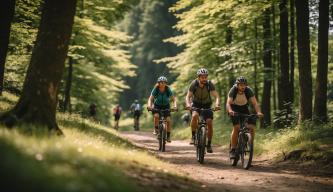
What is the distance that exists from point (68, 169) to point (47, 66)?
11.8 ft

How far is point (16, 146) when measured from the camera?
5078mm

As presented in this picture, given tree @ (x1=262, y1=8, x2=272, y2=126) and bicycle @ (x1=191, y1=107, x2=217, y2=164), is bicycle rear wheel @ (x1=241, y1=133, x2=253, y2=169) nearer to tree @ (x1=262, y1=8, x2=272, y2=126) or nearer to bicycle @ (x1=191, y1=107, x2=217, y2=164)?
bicycle @ (x1=191, y1=107, x2=217, y2=164)

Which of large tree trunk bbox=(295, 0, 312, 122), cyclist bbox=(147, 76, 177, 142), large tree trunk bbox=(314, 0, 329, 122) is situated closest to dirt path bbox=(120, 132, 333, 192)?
cyclist bbox=(147, 76, 177, 142)

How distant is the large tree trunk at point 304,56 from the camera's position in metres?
13.8

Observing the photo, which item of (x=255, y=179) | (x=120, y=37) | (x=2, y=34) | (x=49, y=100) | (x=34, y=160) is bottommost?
(x=255, y=179)

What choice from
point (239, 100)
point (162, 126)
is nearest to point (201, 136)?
point (239, 100)

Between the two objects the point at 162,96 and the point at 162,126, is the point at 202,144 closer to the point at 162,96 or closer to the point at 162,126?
the point at 162,126

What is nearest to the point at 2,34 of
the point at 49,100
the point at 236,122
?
the point at 49,100

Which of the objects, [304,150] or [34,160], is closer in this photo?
[34,160]

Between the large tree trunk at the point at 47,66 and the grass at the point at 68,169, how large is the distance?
2.27 feet

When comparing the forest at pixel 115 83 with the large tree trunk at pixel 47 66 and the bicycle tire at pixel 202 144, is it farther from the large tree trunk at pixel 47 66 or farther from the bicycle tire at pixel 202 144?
the bicycle tire at pixel 202 144

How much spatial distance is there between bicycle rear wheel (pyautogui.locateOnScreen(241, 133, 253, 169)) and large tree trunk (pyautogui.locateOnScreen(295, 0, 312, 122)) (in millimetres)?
4294

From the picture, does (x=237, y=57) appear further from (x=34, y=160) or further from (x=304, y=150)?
(x=34, y=160)

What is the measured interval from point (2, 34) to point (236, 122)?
8272mm
